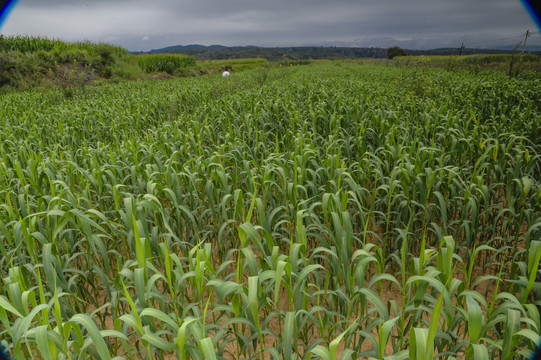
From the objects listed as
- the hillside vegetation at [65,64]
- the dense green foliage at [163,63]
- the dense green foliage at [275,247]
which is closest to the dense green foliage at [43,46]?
the hillside vegetation at [65,64]

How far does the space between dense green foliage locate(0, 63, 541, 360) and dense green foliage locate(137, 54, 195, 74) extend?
26165 mm

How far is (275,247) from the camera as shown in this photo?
176 cm

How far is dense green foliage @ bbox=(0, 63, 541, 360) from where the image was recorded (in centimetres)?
153

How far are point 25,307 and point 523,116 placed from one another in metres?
7.04

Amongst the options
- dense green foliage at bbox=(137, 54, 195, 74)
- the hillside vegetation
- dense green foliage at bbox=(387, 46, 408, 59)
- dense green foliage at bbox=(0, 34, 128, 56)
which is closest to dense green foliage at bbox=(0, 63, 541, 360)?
the hillside vegetation

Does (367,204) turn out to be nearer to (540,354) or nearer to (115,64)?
(540,354)

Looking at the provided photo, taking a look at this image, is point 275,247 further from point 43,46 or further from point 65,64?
point 43,46

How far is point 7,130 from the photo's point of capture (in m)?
6.21

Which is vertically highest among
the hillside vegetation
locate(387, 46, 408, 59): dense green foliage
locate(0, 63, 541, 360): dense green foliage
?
locate(387, 46, 408, 59): dense green foliage

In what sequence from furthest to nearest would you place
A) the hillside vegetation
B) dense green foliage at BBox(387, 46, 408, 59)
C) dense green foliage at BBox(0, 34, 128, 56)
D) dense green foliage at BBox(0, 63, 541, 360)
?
dense green foliage at BBox(387, 46, 408, 59) → dense green foliage at BBox(0, 34, 128, 56) → the hillside vegetation → dense green foliage at BBox(0, 63, 541, 360)

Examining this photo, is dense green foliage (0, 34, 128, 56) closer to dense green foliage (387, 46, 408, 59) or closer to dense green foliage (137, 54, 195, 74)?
dense green foliage (137, 54, 195, 74)

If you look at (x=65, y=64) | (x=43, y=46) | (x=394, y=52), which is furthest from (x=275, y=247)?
(x=394, y=52)

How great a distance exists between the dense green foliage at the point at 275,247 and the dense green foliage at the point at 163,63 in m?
26.2

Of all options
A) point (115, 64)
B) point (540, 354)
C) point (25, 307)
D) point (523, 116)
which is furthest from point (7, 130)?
point (115, 64)
